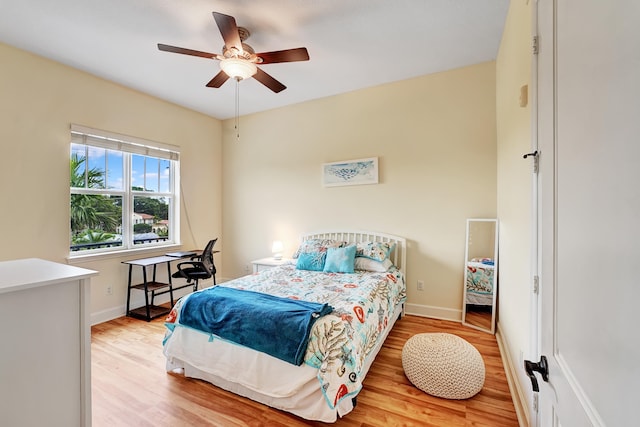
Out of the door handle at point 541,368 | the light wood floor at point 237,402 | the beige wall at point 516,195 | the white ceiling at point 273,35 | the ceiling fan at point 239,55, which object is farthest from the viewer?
the white ceiling at point 273,35

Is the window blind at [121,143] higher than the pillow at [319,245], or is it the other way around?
the window blind at [121,143]

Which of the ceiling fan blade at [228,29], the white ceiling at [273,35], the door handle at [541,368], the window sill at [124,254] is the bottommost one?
the window sill at [124,254]

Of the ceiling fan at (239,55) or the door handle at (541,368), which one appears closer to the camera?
the door handle at (541,368)

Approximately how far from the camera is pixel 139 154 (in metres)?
3.80

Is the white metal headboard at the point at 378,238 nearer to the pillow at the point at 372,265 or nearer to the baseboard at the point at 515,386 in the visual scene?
the pillow at the point at 372,265

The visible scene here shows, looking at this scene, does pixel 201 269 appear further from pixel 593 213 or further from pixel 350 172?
pixel 593 213

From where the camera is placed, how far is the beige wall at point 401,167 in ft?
10.7

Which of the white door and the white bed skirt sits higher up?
the white door

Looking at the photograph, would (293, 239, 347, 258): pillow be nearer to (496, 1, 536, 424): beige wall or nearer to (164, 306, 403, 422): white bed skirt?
(164, 306, 403, 422): white bed skirt

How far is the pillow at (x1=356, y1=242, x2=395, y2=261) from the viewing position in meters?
3.29

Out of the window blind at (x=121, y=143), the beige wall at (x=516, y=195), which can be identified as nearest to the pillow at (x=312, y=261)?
the beige wall at (x=516, y=195)

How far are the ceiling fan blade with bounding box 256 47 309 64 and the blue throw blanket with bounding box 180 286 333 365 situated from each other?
1878 millimetres

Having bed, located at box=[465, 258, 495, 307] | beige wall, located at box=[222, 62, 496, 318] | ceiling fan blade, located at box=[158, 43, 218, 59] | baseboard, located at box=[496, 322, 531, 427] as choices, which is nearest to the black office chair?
beige wall, located at box=[222, 62, 496, 318]

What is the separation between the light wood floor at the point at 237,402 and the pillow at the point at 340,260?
94 cm
